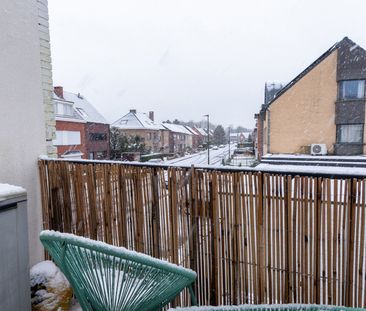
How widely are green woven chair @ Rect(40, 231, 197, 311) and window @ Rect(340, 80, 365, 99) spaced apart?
17.5m

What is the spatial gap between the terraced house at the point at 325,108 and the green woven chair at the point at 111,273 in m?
16.8

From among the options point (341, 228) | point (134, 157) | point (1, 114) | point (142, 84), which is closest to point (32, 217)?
point (1, 114)

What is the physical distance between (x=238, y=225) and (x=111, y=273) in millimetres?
1036

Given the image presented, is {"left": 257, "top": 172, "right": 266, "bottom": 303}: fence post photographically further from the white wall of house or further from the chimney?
the chimney

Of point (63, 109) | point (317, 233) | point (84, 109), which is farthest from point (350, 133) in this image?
point (84, 109)

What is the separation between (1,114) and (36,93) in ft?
1.60

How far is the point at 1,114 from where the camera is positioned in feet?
8.66

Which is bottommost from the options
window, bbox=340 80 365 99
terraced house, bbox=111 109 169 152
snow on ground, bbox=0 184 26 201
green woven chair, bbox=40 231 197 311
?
green woven chair, bbox=40 231 197 311

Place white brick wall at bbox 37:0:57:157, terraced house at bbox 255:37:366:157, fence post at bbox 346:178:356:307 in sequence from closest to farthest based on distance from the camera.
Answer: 1. fence post at bbox 346:178:356:307
2. white brick wall at bbox 37:0:57:157
3. terraced house at bbox 255:37:366:157

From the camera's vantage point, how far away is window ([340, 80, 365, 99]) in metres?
15.7

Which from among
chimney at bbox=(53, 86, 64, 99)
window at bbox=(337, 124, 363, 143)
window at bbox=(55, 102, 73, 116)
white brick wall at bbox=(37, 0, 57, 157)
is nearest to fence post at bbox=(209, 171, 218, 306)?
white brick wall at bbox=(37, 0, 57, 157)

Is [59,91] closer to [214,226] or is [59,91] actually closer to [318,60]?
[318,60]

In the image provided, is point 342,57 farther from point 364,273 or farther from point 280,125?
point 364,273

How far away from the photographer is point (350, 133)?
16.2 meters
